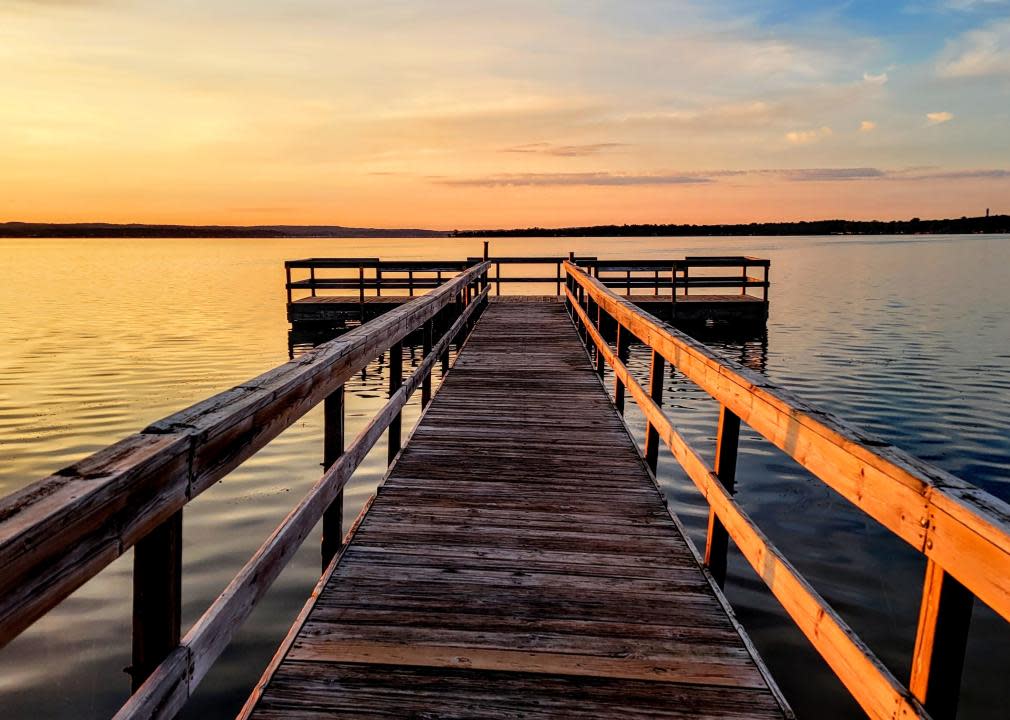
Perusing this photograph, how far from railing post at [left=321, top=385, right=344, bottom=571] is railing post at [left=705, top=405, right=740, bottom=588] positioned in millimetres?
1843

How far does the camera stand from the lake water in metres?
4.72

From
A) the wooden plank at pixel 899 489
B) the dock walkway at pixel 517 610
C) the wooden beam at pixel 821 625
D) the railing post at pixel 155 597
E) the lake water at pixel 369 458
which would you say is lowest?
the lake water at pixel 369 458

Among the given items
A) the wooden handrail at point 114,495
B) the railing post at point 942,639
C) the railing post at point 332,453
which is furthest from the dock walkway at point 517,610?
the wooden handrail at point 114,495

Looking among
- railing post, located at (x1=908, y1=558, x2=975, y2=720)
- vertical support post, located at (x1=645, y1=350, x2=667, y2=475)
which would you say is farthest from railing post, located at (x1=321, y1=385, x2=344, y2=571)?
railing post, located at (x1=908, y1=558, x2=975, y2=720)

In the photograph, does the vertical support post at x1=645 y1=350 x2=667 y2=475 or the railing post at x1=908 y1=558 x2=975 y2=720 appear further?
the vertical support post at x1=645 y1=350 x2=667 y2=475

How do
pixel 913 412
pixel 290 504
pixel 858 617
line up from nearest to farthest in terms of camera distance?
pixel 858 617
pixel 290 504
pixel 913 412

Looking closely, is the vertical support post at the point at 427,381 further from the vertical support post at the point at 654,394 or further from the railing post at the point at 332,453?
the railing post at the point at 332,453

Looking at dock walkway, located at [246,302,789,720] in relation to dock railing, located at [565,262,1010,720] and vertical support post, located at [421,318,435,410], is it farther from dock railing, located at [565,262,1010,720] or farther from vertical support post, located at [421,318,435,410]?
vertical support post, located at [421,318,435,410]

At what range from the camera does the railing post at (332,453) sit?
3.34 metres

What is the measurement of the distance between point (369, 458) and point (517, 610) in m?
6.77

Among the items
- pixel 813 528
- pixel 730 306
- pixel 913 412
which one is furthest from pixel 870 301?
pixel 813 528

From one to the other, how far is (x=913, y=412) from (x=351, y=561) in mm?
11906

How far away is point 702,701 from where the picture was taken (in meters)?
2.38

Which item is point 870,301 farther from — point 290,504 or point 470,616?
point 470,616
